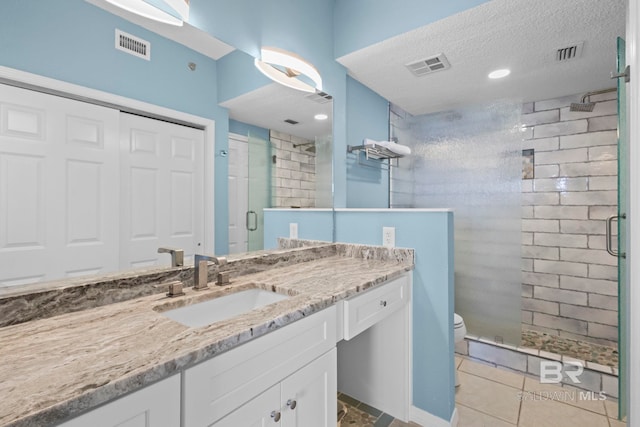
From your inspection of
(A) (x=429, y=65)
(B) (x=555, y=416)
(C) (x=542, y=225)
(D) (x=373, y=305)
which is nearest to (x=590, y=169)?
(C) (x=542, y=225)

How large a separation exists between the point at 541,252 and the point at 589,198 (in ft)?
1.93

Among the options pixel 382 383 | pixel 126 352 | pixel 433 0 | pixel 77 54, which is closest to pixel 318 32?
pixel 433 0

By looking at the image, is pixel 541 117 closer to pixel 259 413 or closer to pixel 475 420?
pixel 475 420

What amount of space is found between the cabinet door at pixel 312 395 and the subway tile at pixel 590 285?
2.63m

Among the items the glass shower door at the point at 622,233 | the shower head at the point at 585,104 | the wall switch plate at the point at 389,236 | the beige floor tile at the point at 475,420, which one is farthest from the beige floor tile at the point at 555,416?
the shower head at the point at 585,104

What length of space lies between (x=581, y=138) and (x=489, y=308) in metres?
1.68

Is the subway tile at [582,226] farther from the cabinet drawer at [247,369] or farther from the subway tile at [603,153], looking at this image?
the cabinet drawer at [247,369]

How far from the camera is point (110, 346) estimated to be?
724 millimetres

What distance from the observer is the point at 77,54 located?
926 millimetres

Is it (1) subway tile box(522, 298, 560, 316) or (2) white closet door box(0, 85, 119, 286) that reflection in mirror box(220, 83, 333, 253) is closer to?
(2) white closet door box(0, 85, 119, 286)

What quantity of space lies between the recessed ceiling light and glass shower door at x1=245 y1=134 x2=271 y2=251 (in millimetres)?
1765

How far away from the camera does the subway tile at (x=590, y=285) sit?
2531mm

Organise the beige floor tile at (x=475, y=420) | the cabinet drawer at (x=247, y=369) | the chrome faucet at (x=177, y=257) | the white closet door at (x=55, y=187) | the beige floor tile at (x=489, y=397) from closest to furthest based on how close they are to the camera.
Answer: the cabinet drawer at (x=247, y=369) < the white closet door at (x=55, y=187) < the chrome faucet at (x=177, y=257) < the beige floor tile at (x=475, y=420) < the beige floor tile at (x=489, y=397)

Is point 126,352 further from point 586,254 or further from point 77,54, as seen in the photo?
point 586,254
